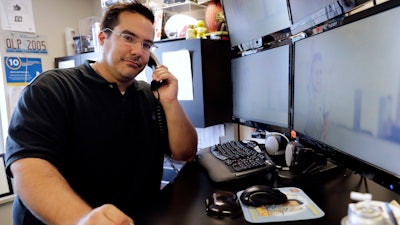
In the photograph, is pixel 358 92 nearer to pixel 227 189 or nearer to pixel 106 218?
pixel 227 189

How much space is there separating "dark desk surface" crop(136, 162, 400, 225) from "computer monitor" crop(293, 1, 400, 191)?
4.1 inches

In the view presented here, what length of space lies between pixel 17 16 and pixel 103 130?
1.88 metres

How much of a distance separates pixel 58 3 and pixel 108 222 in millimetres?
2620

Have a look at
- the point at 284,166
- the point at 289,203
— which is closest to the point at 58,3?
the point at 284,166

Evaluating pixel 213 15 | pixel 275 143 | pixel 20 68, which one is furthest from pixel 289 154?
pixel 20 68

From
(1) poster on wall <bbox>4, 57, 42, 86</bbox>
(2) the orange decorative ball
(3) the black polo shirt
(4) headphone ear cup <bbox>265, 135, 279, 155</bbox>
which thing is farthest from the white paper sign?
(1) poster on wall <bbox>4, 57, 42, 86</bbox>

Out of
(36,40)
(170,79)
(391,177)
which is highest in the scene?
(36,40)

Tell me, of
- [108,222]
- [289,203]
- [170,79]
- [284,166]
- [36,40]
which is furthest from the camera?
[36,40]

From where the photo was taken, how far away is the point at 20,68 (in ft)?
7.83

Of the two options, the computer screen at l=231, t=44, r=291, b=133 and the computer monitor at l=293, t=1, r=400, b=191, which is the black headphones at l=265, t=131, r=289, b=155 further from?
the computer monitor at l=293, t=1, r=400, b=191

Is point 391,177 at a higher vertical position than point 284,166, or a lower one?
higher

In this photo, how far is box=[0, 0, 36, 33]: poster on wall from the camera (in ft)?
7.41

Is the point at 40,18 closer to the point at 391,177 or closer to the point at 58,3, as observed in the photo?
the point at 58,3

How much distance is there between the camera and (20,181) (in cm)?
78
